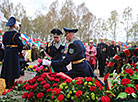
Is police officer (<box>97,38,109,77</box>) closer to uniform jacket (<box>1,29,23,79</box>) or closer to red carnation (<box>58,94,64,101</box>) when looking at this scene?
uniform jacket (<box>1,29,23,79</box>)

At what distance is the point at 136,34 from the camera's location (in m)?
31.9

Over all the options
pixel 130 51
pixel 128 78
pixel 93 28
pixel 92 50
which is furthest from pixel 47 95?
pixel 93 28

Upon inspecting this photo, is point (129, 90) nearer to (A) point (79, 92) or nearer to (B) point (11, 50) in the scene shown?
(A) point (79, 92)

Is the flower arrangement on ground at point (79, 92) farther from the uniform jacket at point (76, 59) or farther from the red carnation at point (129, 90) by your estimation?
the uniform jacket at point (76, 59)

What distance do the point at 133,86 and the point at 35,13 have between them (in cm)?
4350

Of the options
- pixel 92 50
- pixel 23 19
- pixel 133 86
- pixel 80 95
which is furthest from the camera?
pixel 23 19

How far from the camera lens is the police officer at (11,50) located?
486 cm

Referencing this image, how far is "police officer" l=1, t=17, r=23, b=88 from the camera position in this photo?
15.9 feet

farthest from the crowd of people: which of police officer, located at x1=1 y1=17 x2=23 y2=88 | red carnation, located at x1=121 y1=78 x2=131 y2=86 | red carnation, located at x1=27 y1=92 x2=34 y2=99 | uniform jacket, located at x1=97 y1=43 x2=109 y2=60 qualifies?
uniform jacket, located at x1=97 y1=43 x2=109 y2=60

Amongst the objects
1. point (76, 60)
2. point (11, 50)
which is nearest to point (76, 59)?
point (76, 60)

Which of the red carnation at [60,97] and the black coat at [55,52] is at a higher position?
the black coat at [55,52]

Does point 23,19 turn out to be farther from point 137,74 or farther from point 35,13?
point 137,74

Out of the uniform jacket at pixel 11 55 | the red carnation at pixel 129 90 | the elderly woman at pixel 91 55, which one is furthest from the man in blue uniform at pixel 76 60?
the elderly woman at pixel 91 55

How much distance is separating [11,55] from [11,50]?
0.16 metres
